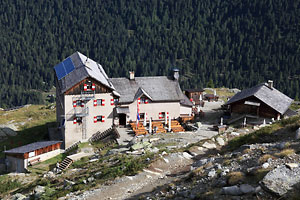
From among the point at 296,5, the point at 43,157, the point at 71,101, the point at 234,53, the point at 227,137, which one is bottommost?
the point at 43,157

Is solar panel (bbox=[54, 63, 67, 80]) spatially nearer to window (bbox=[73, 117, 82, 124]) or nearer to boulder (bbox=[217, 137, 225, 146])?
window (bbox=[73, 117, 82, 124])

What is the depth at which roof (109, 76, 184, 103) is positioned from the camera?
1690 inches

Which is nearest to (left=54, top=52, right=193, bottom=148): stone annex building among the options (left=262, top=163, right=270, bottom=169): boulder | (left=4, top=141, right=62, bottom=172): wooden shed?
(left=4, top=141, right=62, bottom=172): wooden shed

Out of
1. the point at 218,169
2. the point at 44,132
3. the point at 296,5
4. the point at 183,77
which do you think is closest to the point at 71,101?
the point at 44,132

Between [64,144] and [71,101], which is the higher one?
[71,101]

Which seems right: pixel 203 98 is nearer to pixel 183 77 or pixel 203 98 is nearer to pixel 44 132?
pixel 44 132

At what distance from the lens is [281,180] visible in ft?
41.1

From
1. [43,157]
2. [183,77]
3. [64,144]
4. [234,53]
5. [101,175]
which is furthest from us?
[234,53]

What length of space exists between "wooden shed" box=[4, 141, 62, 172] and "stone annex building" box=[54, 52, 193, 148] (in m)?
2.85

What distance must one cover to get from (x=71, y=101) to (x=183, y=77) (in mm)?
128148

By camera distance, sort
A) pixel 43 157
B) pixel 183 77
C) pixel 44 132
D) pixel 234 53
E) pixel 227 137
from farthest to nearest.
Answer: pixel 234 53 → pixel 183 77 → pixel 44 132 → pixel 43 157 → pixel 227 137

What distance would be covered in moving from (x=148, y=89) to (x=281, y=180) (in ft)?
106

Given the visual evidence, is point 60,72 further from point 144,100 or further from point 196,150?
point 196,150

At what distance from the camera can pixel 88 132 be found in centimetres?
4081
